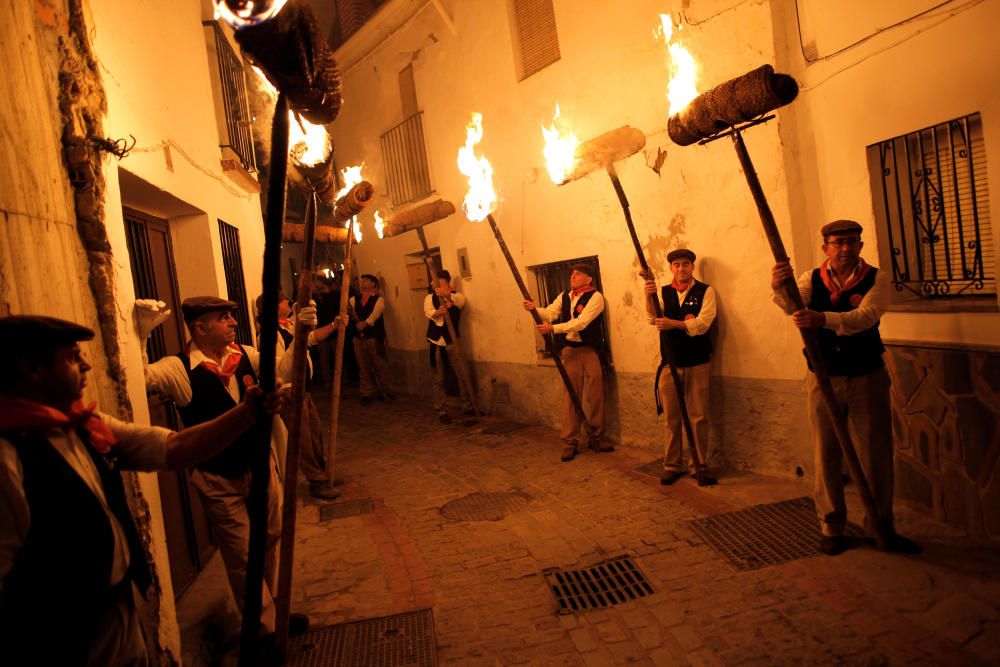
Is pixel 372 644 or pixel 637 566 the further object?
pixel 637 566

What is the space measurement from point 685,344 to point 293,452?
4.27 meters

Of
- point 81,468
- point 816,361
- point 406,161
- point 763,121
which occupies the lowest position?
point 816,361

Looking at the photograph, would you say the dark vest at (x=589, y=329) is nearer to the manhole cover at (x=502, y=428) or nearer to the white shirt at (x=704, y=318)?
the white shirt at (x=704, y=318)

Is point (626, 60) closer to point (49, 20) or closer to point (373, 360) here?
point (49, 20)

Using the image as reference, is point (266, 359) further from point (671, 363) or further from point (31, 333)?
point (671, 363)

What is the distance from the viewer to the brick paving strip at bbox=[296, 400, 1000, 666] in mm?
3672

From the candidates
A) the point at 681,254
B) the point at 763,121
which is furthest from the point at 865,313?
the point at 681,254

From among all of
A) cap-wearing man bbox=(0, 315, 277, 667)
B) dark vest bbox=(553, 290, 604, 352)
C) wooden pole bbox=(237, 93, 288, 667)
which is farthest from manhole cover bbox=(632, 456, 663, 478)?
cap-wearing man bbox=(0, 315, 277, 667)

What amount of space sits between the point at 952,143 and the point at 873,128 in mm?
630

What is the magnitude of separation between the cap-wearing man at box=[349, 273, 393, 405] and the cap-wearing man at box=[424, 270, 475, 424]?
249 cm

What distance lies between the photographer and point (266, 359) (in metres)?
2.46

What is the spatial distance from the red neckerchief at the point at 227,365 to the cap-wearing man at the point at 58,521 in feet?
5.76

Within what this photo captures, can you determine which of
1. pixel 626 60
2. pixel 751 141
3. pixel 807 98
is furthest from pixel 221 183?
pixel 807 98

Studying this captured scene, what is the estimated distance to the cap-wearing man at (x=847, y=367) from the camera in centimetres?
442
